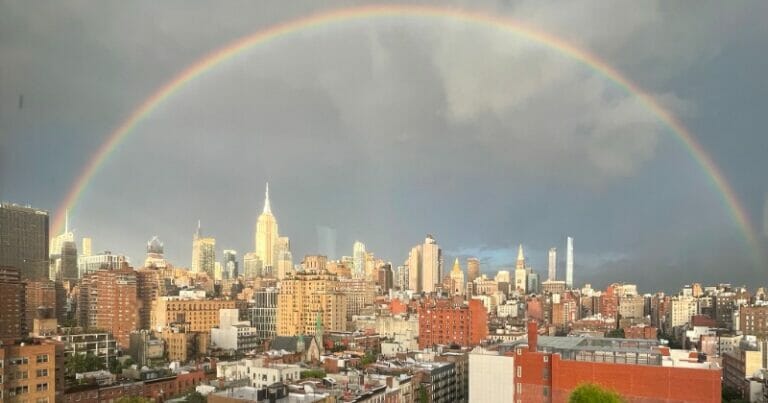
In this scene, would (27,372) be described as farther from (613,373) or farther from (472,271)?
(472,271)

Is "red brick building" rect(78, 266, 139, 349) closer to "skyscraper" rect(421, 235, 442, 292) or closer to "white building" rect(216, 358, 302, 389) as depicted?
"white building" rect(216, 358, 302, 389)

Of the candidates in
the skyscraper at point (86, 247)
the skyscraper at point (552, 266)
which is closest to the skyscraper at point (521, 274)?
the skyscraper at point (552, 266)

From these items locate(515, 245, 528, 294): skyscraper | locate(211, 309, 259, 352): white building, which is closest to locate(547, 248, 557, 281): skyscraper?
locate(515, 245, 528, 294): skyscraper

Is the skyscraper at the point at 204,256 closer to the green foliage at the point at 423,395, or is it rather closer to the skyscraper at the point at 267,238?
the skyscraper at the point at 267,238

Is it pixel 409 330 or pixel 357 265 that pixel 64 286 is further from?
pixel 357 265

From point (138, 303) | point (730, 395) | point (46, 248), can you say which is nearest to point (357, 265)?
point (138, 303)

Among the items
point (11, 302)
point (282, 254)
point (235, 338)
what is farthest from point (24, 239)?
point (282, 254)
